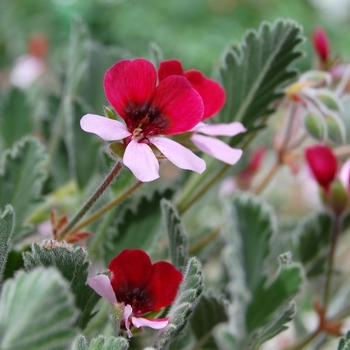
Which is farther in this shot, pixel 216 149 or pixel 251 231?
pixel 251 231

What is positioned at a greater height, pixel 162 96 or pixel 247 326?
pixel 162 96

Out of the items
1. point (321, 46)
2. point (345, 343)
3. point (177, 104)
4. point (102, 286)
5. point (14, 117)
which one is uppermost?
point (14, 117)

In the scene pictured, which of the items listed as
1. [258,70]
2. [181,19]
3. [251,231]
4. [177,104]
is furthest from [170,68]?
[181,19]

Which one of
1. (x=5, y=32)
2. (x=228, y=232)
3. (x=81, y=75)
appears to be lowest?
(x=228, y=232)

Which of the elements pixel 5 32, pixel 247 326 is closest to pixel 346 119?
pixel 247 326

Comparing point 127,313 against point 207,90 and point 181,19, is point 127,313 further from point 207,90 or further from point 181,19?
point 181,19

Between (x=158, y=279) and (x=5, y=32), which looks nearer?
(x=158, y=279)

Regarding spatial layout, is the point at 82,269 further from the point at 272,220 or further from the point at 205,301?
the point at 272,220

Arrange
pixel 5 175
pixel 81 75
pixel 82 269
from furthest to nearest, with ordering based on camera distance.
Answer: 1. pixel 81 75
2. pixel 5 175
3. pixel 82 269
